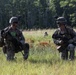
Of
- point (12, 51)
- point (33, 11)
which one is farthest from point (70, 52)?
point (33, 11)

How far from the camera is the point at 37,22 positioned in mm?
92000

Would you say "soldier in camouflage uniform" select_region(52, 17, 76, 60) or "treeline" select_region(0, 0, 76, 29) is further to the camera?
"treeline" select_region(0, 0, 76, 29)

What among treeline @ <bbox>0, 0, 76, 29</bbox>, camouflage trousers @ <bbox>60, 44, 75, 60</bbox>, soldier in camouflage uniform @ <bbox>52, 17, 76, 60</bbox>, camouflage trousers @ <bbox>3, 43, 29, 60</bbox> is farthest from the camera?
treeline @ <bbox>0, 0, 76, 29</bbox>

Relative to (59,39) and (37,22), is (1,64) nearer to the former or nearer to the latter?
(59,39)

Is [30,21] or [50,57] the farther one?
[30,21]

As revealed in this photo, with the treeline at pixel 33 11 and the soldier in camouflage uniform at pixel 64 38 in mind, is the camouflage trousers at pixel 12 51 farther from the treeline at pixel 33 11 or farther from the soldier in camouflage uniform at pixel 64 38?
the treeline at pixel 33 11

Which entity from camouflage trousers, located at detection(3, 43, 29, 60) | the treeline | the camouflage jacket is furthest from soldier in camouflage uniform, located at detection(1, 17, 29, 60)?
the treeline

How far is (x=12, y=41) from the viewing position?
10.0 meters

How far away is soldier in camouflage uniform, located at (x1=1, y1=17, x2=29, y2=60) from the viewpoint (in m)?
9.92

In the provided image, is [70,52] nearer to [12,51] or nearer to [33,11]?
[12,51]

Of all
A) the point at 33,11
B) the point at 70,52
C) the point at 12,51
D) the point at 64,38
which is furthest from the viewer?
the point at 33,11

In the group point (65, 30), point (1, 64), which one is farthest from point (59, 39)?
point (1, 64)

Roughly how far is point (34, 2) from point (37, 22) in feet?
31.9

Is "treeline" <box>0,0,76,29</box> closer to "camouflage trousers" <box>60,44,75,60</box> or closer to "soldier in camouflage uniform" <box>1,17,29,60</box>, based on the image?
"soldier in camouflage uniform" <box>1,17,29,60</box>
